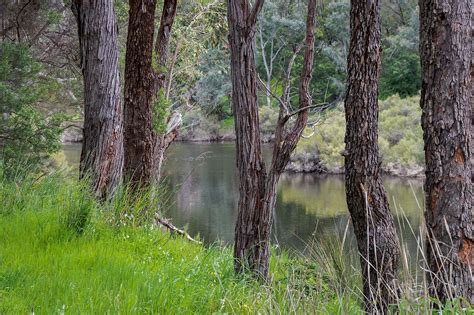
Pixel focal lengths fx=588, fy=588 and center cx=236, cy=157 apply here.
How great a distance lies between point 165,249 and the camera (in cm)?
436

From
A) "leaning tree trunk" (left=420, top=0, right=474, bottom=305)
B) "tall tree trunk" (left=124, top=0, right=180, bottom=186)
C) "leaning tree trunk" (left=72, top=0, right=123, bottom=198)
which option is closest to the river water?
"tall tree trunk" (left=124, top=0, right=180, bottom=186)

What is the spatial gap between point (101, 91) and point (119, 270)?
274 centimetres

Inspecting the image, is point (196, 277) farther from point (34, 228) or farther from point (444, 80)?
point (444, 80)

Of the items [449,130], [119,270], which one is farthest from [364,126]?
[119,270]

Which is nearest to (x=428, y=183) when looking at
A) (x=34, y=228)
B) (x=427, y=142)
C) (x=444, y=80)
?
(x=427, y=142)

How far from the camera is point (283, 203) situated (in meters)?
19.7

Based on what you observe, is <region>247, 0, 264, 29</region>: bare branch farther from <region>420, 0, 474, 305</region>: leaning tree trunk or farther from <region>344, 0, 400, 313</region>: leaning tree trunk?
<region>420, 0, 474, 305</region>: leaning tree trunk

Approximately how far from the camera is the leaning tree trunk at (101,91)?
18.3ft

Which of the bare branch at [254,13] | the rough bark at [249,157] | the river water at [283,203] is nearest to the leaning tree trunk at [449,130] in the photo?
the rough bark at [249,157]

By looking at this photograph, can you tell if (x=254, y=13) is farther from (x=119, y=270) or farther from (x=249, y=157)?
(x=119, y=270)

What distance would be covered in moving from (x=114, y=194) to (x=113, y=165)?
662mm

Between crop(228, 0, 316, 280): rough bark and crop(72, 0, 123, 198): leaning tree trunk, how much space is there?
211 cm

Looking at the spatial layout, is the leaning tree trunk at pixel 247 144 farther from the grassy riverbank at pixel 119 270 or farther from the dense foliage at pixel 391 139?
the dense foliage at pixel 391 139

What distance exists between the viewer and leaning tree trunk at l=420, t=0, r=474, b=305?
11.4 ft
